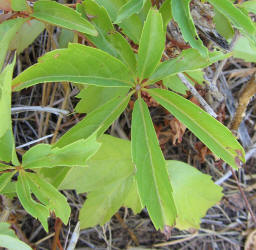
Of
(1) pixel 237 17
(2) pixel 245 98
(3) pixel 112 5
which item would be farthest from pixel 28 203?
(2) pixel 245 98

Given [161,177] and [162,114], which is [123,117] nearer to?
[162,114]

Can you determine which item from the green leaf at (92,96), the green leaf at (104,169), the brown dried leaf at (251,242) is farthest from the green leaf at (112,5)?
the brown dried leaf at (251,242)

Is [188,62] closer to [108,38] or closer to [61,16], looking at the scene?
[108,38]

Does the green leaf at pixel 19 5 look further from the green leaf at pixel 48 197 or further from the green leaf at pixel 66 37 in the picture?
the green leaf at pixel 48 197

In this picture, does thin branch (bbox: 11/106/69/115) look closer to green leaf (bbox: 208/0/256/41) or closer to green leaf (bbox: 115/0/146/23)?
green leaf (bbox: 115/0/146/23)

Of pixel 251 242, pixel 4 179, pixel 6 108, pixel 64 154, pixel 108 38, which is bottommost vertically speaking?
pixel 251 242
